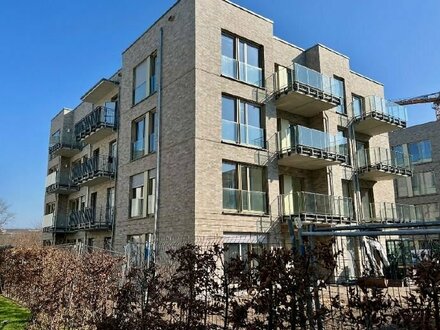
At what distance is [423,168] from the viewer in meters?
36.0

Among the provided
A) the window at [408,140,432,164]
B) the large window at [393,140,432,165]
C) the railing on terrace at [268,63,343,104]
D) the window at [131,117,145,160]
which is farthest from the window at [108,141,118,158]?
the window at [408,140,432,164]

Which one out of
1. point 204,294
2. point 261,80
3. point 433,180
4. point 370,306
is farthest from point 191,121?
point 433,180

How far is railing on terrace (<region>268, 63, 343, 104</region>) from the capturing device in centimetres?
1820

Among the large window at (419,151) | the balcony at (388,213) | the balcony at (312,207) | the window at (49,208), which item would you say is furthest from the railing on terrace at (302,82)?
the window at (49,208)

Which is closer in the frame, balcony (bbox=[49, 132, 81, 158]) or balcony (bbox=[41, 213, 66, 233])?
balcony (bbox=[41, 213, 66, 233])

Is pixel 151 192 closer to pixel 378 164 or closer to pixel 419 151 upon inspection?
pixel 378 164

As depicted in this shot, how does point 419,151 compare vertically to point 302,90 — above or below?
above

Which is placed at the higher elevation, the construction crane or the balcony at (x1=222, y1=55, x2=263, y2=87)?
the construction crane

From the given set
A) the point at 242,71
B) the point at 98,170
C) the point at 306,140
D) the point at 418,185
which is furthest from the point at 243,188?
the point at 418,185

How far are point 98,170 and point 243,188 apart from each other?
9.77 m

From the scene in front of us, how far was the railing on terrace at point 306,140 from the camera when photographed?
17.6 metres

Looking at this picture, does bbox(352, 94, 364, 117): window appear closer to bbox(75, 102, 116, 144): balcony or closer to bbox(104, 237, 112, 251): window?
bbox(75, 102, 116, 144): balcony

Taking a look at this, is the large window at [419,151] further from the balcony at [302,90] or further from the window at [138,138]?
the window at [138,138]

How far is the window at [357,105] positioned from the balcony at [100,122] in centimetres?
1451
